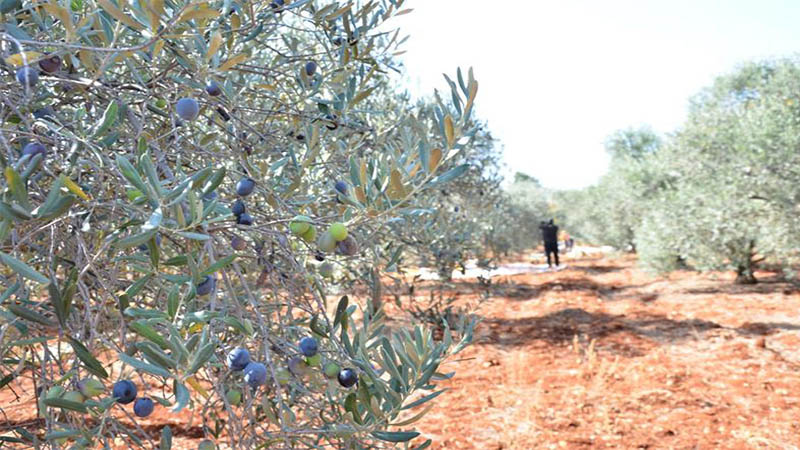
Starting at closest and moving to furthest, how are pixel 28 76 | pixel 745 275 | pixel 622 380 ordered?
pixel 28 76 < pixel 622 380 < pixel 745 275

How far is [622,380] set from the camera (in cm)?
577

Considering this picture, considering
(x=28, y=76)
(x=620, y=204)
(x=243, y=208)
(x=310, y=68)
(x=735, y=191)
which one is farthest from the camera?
(x=620, y=204)

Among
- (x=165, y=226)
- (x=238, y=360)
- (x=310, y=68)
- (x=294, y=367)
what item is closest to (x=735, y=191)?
(x=310, y=68)

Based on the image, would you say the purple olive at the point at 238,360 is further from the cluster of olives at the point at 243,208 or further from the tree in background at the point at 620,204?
the tree in background at the point at 620,204

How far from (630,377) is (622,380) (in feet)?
0.47

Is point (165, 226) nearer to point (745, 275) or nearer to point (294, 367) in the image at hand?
point (294, 367)

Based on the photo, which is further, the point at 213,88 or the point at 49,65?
the point at 213,88

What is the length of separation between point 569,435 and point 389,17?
372 cm

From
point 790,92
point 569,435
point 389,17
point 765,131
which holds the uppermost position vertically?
point 790,92

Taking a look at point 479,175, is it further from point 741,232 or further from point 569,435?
point 569,435

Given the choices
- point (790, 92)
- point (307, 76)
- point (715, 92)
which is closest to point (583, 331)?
point (790, 92)

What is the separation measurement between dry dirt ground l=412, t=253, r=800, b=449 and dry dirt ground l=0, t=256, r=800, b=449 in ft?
0.05

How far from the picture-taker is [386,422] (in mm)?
1223

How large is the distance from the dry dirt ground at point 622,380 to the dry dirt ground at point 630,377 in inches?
0.6
